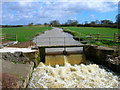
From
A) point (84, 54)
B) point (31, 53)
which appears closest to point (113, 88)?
point (84, 54)

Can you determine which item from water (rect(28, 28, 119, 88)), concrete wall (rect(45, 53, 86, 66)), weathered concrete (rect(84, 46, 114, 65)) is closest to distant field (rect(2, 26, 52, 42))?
concrete wall (rect(45, 53, 86, 66))

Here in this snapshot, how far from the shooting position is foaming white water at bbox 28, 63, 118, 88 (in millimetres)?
9867

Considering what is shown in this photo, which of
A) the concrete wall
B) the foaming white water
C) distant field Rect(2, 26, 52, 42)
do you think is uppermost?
distant field Rect(2, 26, 52, 42)

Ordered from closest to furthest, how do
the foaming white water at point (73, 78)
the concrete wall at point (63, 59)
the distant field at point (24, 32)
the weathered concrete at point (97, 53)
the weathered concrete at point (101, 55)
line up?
1. the foaming white water at point (73, 78)
2. the weathered concrete at point (101, 55)
3. the weathered concrete at point (97, 53)
4. the concrete wall at point (63, 59)
5. the distant field at point (24, 32)

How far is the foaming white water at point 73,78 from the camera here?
987 centimetres

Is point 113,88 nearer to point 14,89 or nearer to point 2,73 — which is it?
point 14,89

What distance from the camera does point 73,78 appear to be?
10.9 m

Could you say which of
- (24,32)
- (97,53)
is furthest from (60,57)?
(24,32)

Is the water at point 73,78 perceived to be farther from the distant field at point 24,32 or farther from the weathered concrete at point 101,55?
the distant field at point 24,32

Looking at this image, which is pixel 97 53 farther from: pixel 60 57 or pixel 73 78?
pixel 73 78

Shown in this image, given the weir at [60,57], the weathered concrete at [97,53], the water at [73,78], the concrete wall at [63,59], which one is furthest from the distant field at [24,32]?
the water at [73,78]

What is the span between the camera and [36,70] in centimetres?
1279

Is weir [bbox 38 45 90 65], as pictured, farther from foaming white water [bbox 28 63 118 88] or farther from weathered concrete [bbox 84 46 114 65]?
foaming white water [bbox 28 63 118 88]

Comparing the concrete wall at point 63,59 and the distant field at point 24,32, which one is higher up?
the distant field at point 24,32
